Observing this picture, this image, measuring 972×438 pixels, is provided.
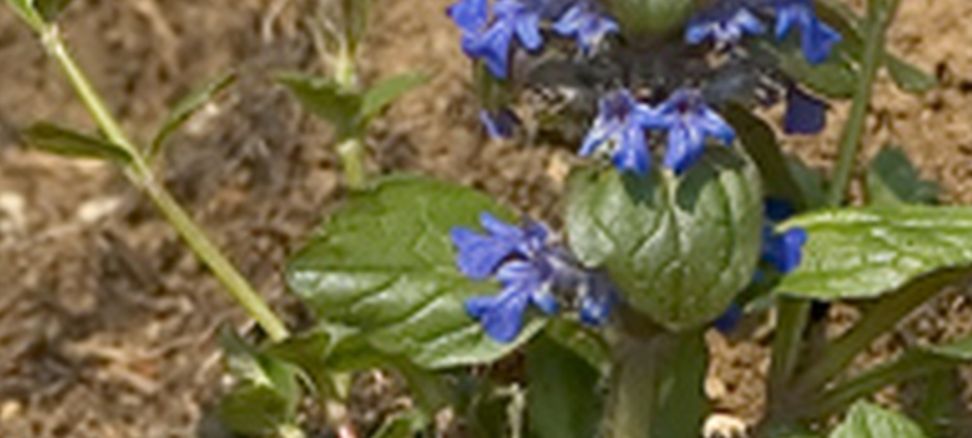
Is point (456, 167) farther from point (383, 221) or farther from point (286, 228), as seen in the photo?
point (383, 221)

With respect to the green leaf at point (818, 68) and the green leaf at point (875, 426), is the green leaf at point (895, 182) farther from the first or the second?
the green leaf at point (875, 426)

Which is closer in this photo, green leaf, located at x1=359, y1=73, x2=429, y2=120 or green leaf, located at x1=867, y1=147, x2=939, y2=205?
green leaf, located at x1=359, y1=73, x2=429, y2=120

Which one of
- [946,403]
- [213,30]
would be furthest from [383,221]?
[213,30]

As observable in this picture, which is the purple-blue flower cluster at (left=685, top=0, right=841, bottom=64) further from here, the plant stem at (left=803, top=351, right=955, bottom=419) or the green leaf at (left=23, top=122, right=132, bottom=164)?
the green leaf at (left=23, top=122, right=132, bottom=164)

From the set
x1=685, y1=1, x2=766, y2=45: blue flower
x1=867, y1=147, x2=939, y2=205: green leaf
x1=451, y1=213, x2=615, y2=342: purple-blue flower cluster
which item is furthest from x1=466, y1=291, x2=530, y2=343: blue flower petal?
x1=867, y1=147, x2=939, y2=205: green leaf

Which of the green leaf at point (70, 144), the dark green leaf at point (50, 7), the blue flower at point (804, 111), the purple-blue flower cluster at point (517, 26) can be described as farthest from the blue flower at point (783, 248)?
the dark green leaf at point (50, 7)

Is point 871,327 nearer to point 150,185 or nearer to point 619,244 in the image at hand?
point 619,244
